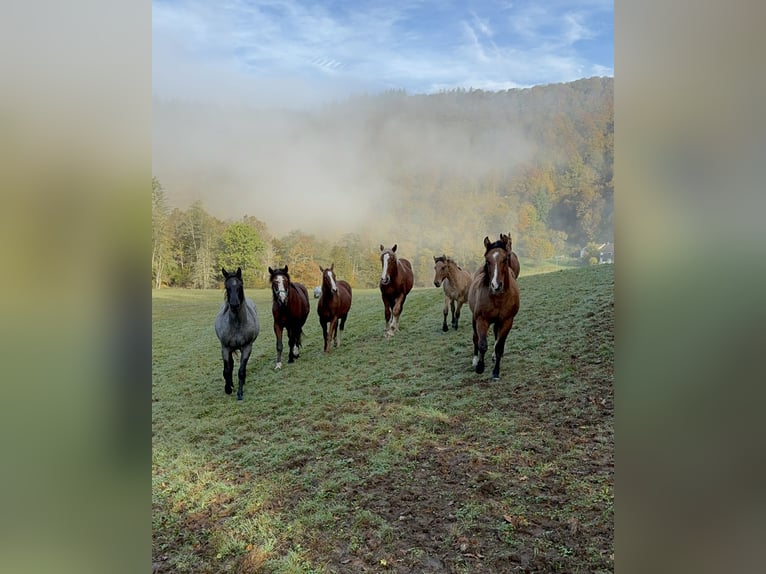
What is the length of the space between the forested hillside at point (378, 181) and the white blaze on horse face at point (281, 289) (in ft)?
2.24

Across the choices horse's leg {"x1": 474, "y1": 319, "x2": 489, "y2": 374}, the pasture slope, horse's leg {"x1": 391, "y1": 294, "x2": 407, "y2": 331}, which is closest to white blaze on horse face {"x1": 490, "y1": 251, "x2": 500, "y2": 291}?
horse's leg {"x1": 474, "y1": 319, "x2": 489, "y2": 374}

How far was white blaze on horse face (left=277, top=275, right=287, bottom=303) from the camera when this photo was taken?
349 cm

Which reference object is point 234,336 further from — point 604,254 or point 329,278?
point 604,254

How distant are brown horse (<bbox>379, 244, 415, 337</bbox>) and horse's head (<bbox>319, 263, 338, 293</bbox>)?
16.5 inches

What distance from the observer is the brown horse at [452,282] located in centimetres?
403

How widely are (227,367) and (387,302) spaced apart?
1542 millimetres

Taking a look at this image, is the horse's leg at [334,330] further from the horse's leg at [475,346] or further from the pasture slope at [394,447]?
the horse's leg at [475,346]

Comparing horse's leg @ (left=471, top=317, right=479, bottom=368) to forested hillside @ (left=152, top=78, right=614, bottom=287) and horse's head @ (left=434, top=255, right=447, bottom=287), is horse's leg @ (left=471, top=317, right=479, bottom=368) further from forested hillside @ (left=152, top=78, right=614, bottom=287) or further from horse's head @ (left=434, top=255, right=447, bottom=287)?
forested hillside @ (left=152, top=78, right=614, bottom=287)

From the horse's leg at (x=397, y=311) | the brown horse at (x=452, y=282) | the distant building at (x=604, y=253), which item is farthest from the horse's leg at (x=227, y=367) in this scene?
the distant building at (x=604, y=253)

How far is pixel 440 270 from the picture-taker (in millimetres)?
4020
